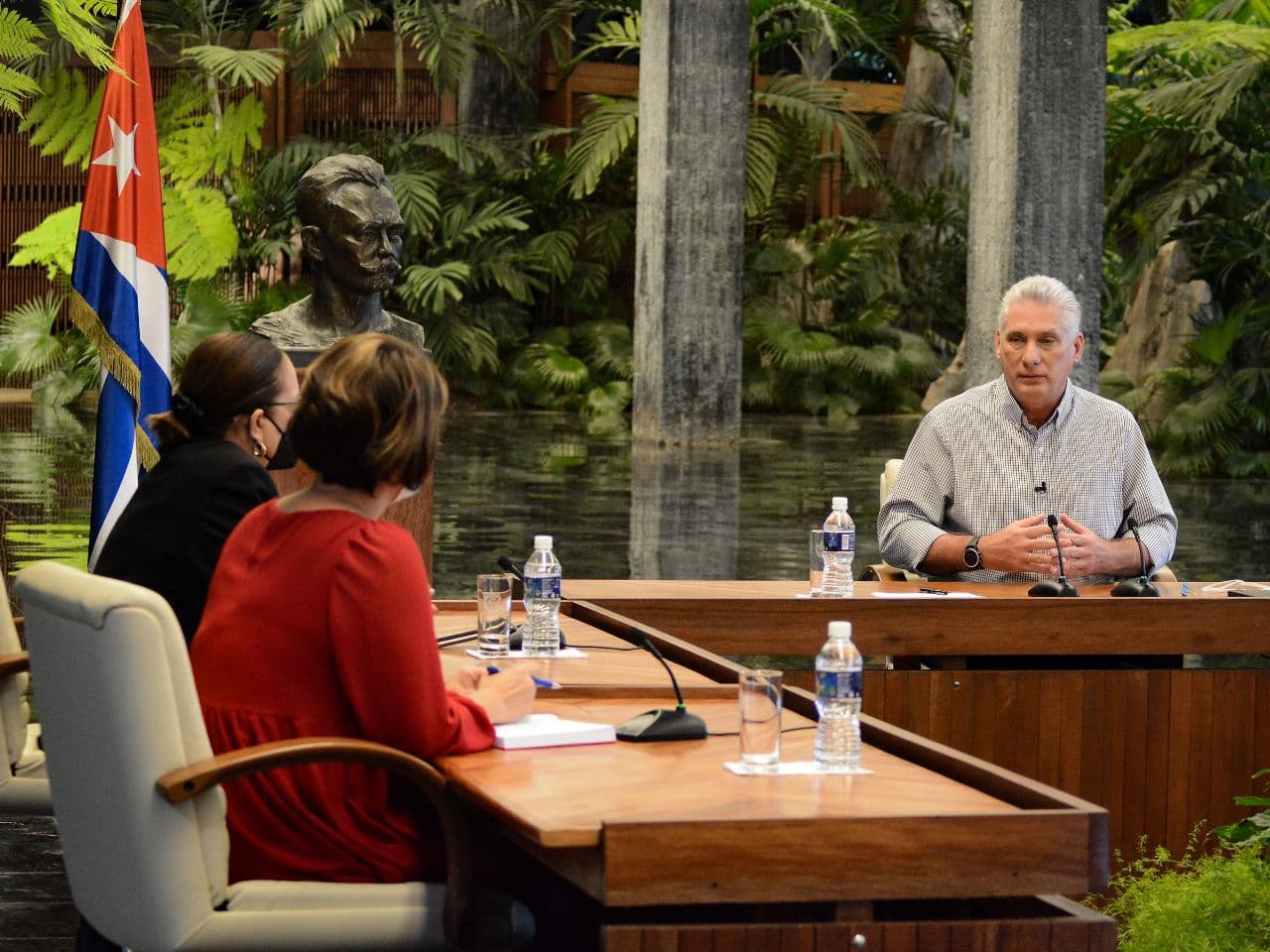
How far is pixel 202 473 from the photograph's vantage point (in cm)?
306

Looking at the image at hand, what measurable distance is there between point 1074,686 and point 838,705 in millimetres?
1832

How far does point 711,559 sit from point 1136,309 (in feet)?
30.5

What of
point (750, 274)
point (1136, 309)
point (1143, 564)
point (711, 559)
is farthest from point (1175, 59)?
point (1143, 564)

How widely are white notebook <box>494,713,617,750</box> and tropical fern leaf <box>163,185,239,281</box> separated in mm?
14642

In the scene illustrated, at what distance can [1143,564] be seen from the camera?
470 centimetres

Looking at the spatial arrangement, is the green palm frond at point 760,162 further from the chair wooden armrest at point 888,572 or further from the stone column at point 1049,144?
the chair wooden armrest at point 888,572

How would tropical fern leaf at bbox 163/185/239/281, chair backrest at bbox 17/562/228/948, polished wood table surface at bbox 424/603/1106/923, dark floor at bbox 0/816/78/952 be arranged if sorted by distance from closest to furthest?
polished wood table surface at bbox 424/603/1106/923
chair backrest at bbox 17/562/228/948
dark floor at bbox 0/816/78/952
tropical fern leaf at bbox 163/185/239/281

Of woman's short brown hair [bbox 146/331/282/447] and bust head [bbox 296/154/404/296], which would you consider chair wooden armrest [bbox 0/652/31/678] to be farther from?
bust head [bbox 296/154/404/296]

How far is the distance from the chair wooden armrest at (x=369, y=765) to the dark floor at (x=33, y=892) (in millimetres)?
1528

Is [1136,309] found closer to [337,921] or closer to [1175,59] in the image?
[1175,59]

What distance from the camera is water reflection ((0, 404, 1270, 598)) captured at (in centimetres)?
875

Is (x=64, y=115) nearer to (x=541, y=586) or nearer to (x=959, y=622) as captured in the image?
(x=959, y=622)

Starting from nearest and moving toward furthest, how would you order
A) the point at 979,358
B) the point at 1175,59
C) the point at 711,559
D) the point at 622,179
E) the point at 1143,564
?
the point at 1143,564 < the point at 711,559 < the point at 979,358 < the point at 1175,59 < the point at 622,179

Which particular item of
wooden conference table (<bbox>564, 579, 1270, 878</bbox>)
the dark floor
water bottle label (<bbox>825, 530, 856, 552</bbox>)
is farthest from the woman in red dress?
water bottle label (<bbox>825, 530, 856, 552</bbox>)
